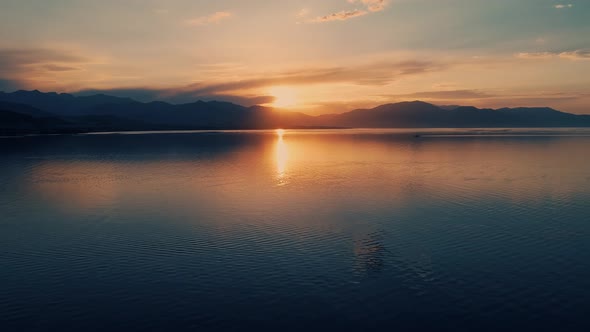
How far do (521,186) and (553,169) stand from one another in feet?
70.8

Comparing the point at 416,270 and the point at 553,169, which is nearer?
the point at 416,270

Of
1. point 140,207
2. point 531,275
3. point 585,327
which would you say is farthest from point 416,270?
point 140,207

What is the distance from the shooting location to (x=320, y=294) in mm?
21578

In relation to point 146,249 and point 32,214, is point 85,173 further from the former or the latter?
point 146,249

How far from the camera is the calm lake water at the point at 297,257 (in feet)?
64.1

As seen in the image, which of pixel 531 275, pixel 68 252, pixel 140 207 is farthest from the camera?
pixel 140 207

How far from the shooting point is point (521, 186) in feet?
179

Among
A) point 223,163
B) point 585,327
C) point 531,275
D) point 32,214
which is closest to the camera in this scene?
point 585,327

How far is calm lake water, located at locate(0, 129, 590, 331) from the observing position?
1953 cm

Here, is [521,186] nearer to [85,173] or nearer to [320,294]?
[320,294]

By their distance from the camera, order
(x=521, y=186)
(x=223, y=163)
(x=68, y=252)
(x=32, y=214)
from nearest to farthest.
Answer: (x=68, y=252)
(x=32, y=214)
(x=521, y=186)
(x=223, y=163)

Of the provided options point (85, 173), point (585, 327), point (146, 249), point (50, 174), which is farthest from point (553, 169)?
point (50, 174)

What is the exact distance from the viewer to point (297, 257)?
27125 mm

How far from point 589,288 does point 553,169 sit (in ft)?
185
